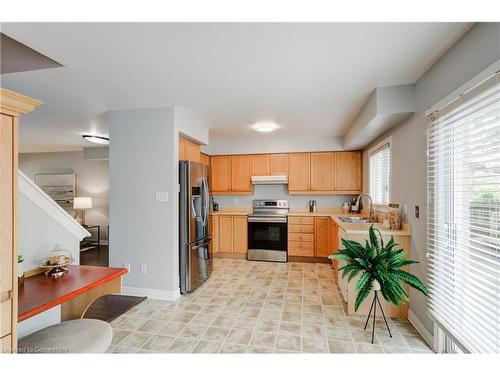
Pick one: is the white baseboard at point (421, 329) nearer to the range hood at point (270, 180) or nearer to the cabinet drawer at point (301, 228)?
the cabinet drawer at point (301, 228)

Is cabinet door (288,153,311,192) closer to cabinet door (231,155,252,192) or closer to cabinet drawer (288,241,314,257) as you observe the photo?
cabinet door (231,155,252,192)

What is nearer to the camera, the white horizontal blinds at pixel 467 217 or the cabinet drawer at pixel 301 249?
the white horizontal blinds at pixel 467 217

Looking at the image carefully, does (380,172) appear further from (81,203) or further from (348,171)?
(81,203)

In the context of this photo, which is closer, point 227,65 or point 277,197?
point 227,65

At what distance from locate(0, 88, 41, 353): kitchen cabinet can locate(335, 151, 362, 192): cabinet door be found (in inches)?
183

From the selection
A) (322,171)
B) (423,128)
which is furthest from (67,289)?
(322,171)

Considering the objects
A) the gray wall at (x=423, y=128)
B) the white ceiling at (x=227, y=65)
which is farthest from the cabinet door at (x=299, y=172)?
the gray wall at (x=423, y=128)

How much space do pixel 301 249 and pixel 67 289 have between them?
3.80 m

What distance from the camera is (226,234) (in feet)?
16.1

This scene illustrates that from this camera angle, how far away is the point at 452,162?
1778 mm

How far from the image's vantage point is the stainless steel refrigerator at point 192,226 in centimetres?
310

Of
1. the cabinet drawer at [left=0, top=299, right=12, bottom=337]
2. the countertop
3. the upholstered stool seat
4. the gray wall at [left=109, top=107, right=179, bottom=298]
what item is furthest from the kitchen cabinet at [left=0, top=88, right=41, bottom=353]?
the countertop

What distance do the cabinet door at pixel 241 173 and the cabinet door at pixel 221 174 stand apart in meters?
0.09
